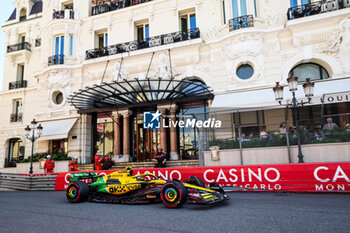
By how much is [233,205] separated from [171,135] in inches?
412

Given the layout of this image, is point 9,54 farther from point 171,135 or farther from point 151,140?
point 171,135

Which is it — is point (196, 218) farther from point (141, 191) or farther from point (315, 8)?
point (315, 8)

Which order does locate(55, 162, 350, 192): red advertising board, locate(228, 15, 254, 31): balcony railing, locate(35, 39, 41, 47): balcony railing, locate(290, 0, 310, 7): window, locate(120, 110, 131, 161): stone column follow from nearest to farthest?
1. locate(55, 162, 350, 192): red advertising board
2. locate(290, 0, 310, 7): window
3. locate(228, 15, 254, 31): balcony railing
4. locate(120, 110, 131, 161): stone column
5. locate(35, 39, 41, 47): balcony railing

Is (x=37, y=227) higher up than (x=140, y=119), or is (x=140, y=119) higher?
(x=140, y=119)

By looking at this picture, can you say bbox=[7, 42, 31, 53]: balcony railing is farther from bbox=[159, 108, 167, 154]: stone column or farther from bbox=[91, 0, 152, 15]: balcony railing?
bbox=[159, 108, 167, 154]: stone column

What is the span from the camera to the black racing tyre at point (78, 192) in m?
7.68

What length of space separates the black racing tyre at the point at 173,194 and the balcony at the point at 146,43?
1300 cm

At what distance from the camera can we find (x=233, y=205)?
646 cm

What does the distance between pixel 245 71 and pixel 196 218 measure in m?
12.8

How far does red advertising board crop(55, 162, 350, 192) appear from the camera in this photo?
8.16m

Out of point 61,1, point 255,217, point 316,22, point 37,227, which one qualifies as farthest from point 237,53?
point 61,1

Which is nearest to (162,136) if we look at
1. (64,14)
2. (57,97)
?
(57,97)

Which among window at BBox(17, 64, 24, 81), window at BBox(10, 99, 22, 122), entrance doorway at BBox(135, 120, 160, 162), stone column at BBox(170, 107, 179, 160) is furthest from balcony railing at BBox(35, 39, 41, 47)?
stone column at BBox(170, 107, 179, 160)

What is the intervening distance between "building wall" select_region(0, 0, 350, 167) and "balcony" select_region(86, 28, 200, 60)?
0.55 metres
